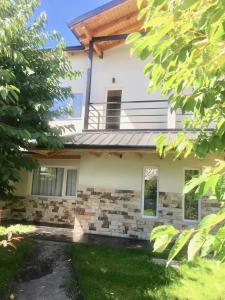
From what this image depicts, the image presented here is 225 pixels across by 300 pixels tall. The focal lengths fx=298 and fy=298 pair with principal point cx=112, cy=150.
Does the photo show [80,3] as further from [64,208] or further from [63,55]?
[64,208]

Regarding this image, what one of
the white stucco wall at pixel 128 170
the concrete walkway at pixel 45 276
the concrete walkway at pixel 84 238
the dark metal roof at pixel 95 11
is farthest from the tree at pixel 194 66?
the dark metal roof at pixel 95 11

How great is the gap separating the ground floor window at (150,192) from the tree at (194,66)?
7.52 metres

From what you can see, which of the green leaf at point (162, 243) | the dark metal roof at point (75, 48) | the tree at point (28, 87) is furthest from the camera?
the dark metal roof at point (75, 48)

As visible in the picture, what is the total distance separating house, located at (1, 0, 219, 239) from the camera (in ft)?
30.3

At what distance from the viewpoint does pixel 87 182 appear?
1010cm

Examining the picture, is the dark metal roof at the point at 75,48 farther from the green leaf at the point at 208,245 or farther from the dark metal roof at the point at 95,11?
the green leaf at the point at 208,245

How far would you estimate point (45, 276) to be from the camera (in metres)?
5.84

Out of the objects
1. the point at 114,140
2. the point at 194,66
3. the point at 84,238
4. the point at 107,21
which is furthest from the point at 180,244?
the point at 107,21

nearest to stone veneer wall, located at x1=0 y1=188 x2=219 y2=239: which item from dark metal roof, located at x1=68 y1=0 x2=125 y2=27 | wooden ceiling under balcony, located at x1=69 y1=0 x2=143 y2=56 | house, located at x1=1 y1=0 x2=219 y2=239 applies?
house, located at x1=1 y1=0 x2=219 y2=239

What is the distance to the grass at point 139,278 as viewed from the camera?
5.08 metres

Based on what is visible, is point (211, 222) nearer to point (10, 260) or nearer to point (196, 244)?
point (196, 244)

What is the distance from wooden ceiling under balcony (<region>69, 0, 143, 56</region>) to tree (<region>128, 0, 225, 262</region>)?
361 inches

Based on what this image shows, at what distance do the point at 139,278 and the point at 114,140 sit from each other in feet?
14.3

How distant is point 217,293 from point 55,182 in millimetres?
7637
